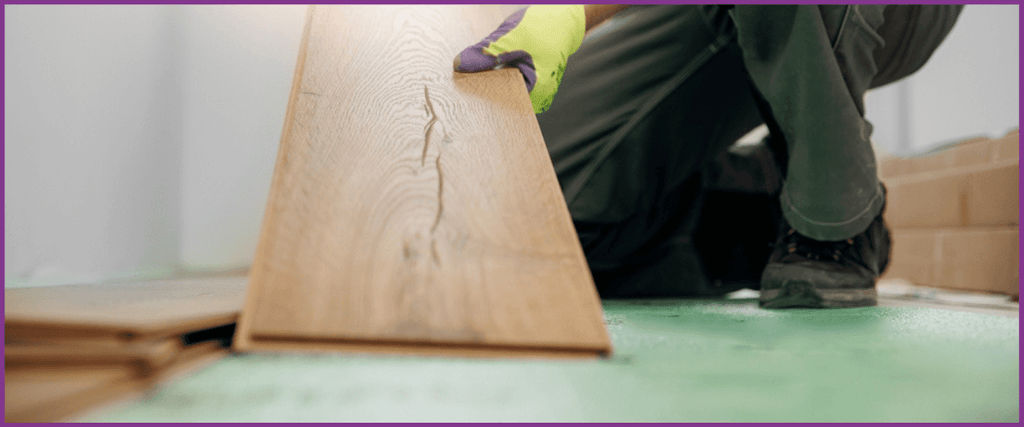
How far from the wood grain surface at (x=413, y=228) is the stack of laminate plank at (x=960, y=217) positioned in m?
1.23

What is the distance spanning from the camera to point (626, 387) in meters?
0.35

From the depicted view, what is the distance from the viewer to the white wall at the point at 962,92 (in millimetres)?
1842

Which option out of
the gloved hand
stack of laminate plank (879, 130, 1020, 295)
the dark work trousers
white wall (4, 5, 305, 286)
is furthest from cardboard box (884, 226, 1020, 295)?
white wall (4, 5, 305, 286)

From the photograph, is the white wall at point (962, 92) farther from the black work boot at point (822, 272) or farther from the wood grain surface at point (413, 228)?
the wood grain surface at point (413, 228)

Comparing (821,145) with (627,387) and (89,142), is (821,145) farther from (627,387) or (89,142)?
(89,142)

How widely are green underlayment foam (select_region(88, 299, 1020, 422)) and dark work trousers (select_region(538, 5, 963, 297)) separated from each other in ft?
1.60

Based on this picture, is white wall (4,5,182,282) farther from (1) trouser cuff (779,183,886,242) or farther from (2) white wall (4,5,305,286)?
(1) trouser cuff (779,183,886,242)

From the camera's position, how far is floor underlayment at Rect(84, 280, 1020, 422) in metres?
0.31

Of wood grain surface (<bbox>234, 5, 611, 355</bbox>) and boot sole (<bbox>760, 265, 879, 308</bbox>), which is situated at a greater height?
wood grain surface (<bbox>234, 5, 611, 355</bbox>)

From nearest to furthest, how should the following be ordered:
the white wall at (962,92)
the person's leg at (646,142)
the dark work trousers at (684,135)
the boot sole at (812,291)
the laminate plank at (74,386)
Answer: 1. the laminate plank at (74,386)
2. the boot sole at (812,291)
3. the dark work trousers at (684,135)
4. the person's leg at (646,142)
5. the white wall at (962,92)

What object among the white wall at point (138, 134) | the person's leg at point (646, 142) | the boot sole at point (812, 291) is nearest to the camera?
the boot sole at point (812, 291)

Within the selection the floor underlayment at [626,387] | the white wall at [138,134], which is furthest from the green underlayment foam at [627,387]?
the white wall at [138,134]

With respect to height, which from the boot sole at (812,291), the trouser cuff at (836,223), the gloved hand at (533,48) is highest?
the gloved hand at (533,48)

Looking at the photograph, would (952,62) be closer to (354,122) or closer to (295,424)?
(354,122)
